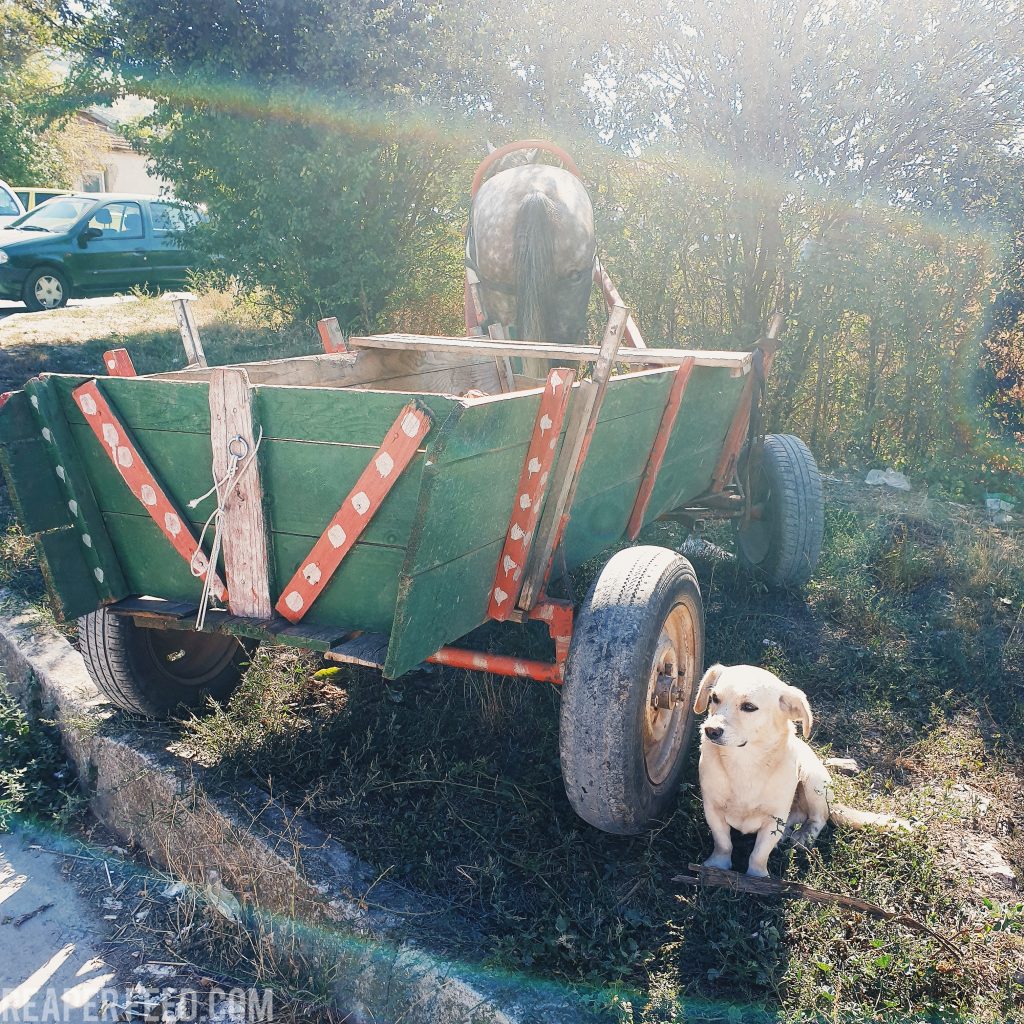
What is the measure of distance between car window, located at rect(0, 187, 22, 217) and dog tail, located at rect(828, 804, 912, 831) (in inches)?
537

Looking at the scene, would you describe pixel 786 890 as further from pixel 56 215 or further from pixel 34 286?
pixel 56 215

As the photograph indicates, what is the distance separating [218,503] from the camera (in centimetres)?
264

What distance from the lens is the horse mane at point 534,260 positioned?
505 centimetres

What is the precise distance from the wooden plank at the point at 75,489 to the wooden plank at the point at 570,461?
1367 millimetres

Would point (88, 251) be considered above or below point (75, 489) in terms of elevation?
above

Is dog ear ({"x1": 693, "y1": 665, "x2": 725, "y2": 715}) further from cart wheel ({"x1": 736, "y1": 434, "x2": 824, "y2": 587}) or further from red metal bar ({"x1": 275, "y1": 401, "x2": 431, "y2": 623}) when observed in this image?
cart wheel ({"x1": 736, "y1": 434, "x2": 824, "y2": 587})

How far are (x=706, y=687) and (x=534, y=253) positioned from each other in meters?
3.03

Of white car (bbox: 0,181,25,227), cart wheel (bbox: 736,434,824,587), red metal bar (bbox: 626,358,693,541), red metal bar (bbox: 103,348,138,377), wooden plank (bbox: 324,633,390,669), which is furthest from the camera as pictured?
white car (bbox: 0,181,25,227)

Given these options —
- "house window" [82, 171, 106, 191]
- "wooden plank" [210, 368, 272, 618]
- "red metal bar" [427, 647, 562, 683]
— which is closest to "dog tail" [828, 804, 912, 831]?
"red metal bar" [427, 647, 562, 683]

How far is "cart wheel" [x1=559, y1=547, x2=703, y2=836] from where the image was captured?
8.45ft

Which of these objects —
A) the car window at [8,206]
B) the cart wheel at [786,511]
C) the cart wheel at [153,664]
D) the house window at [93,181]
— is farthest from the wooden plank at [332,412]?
the house window at [93,181]

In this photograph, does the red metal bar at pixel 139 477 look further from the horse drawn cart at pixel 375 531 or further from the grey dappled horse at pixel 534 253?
the grey dappled horse at pixel 534 253

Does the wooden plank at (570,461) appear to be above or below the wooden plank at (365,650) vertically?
above

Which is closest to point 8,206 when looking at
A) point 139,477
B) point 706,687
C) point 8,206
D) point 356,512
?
point 8,206
